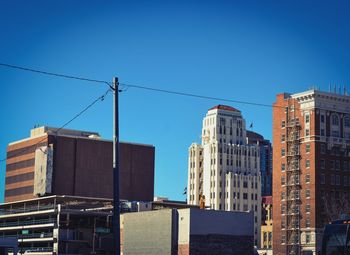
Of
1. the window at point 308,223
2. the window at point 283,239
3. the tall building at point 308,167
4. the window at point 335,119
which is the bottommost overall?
the window at point 283,239

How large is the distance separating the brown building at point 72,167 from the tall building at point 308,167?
4363 cm

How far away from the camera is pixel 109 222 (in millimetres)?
134125

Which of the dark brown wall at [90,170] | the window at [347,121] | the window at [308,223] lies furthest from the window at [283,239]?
the dark brown wall at [90,170]

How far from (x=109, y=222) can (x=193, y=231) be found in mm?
29303

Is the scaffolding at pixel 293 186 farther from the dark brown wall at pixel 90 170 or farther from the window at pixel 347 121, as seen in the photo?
the dark brown wall at pixel 90 170

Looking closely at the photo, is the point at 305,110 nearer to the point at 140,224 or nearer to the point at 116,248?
the point at 140,224

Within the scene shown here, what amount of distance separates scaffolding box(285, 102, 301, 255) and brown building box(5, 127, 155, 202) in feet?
154

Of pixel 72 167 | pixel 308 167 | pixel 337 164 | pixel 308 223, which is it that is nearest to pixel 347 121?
pixel 337 164

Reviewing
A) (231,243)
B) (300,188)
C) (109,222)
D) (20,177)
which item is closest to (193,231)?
(231,243)

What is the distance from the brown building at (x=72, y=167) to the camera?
171 meters

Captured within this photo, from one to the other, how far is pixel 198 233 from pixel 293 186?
41890 millimetres

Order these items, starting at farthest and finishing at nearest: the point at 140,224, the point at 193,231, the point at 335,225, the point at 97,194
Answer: the point at 97,194, the point at 140,224, the point at 193,231, the point at 335,225

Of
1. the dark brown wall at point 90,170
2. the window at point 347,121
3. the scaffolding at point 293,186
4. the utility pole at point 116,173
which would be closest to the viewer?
the utility pole at point 116,173

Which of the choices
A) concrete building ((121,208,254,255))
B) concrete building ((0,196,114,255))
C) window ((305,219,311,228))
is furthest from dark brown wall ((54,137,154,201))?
concrete building ((121,208,254,255))
